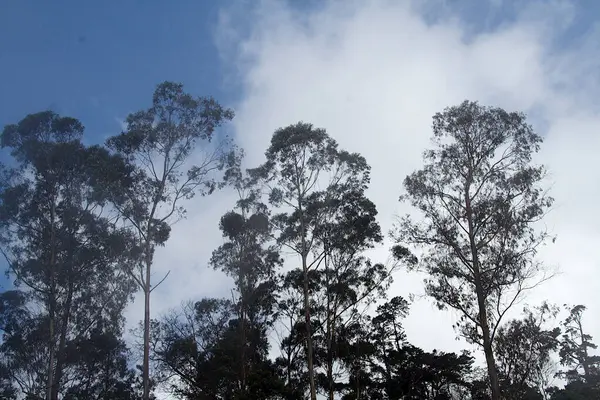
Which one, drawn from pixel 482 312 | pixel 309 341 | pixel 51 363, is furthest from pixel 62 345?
pixel 482 312

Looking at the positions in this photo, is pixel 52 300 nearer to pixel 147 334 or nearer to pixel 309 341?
pixel 147 334

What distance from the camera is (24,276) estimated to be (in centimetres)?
2238

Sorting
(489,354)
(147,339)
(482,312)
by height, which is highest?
(147,339)

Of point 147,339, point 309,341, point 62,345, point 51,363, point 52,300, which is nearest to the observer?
point 147,339

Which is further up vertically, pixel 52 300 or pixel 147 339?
pixel 52 300

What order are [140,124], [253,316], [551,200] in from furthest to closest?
[253,316] → [140,124] → [551,200]

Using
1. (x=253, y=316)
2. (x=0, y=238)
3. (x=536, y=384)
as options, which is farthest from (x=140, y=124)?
(x=536, y=384)

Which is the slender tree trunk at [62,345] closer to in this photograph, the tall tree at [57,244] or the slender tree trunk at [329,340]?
the tall tree at [57,244]

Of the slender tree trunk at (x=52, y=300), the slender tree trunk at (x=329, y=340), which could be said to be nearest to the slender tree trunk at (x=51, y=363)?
the slender tree trunk at (x=52, y=300)

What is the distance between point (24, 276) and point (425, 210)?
16.0m

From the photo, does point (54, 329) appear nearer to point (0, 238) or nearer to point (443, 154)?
point (0, 238)

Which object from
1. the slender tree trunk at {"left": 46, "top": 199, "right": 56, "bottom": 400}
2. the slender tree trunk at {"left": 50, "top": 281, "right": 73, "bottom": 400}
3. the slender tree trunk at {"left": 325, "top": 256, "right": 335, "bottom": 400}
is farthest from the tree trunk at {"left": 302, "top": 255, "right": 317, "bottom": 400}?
the slender tree trunk at {"left": 50, "top": 281, "right": 73, "bottom": 400}

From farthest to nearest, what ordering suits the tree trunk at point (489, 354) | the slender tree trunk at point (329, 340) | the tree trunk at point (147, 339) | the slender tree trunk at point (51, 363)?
the slender tree trunk at point (329, 340)
the slender tree trunk at point (51, 363)
the tree trunk at point (147, 339)
the tree trunk at point (489, 354)

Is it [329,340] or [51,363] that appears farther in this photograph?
[329,340]
